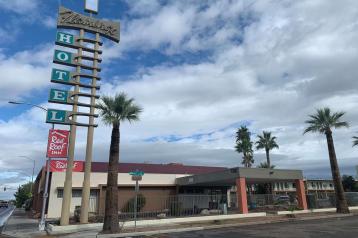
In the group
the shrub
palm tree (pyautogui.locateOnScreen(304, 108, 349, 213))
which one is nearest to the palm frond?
palm tree (pyautogui.locateOnScreen(304, 108, 349, 213))

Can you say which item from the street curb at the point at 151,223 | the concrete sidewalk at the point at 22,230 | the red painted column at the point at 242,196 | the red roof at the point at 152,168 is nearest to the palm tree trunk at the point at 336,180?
the street curb at the point at 151,223

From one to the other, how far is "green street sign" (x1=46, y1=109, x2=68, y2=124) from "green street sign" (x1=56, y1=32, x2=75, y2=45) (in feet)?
18.4

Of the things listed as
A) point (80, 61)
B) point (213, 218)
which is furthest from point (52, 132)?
point (213, 218)

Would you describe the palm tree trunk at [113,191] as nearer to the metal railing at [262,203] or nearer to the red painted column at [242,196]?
the red painted column at [242,196]

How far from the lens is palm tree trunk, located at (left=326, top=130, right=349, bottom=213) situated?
33.0 m

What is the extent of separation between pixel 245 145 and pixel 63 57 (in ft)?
137

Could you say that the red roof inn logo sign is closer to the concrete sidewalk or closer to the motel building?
the concrete sidewalk

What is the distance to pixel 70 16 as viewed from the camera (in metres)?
27.9

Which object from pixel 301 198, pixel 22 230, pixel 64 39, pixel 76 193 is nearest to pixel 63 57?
pixel 64 39

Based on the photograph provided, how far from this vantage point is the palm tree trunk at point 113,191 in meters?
19.7

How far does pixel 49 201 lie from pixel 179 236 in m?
23.0

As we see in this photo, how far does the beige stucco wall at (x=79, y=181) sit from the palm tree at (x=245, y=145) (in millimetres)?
20350

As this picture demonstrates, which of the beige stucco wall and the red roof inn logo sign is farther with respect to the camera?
the beige stucco wall

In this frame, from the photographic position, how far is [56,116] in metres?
24.9
